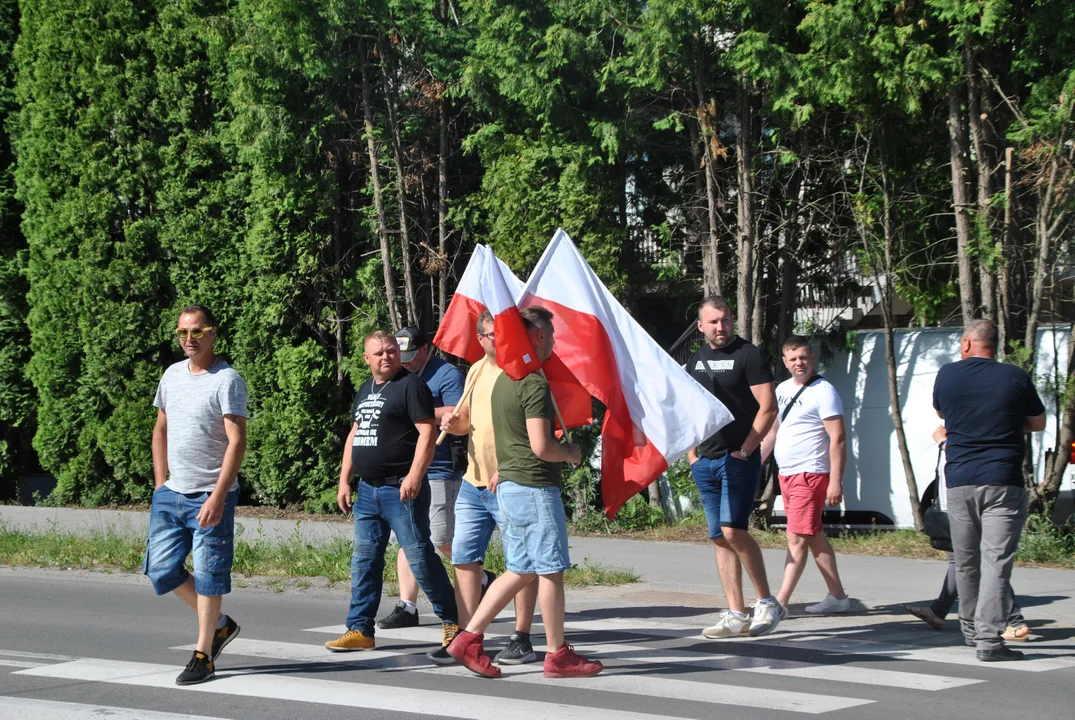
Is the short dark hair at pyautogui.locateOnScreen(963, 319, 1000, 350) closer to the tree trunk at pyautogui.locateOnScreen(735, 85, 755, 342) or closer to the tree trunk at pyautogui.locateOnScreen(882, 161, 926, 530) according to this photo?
the tree trunk at pyautogui.locateOnScreen(882, 161, 926, 530)

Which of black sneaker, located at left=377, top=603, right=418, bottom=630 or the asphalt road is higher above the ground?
black sneaker, located at left=377, top=603, right=418, bottom=630

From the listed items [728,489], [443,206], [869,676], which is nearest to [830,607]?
[728,489]

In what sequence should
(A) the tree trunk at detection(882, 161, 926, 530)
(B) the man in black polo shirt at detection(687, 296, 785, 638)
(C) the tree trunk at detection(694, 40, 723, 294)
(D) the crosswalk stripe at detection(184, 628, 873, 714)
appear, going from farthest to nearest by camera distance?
(C) the tree trunk at detection(694, 40, 723, 294)
(A) the tree trunk at detection(882, 161, 926, 530)
(B) the man in black polo shirt at detection(687, 296, 785, 638)
(D) the crosswalk stripe at detection(184, 628, 873, 714)

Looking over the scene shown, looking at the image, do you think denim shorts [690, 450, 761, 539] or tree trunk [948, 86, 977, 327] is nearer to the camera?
denim shorts [690, 450, 761, 539]

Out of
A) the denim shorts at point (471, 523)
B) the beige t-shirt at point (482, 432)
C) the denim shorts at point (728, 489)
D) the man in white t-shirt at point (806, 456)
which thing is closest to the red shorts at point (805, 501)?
the man in white t-shirt at point (806, 456)

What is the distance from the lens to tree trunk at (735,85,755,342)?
12172 mm

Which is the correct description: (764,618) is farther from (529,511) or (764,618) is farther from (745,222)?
(745,222)

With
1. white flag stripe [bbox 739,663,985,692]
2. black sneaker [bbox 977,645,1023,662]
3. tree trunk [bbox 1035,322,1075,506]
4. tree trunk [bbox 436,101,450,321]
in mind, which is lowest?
white flag stripe [bbox 739,663,985,692]

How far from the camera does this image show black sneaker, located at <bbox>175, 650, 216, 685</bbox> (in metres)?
6.26

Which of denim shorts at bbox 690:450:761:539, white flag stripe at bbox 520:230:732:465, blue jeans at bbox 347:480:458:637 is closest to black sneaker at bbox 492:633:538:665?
blue jeans at bbox 347:480:458:637

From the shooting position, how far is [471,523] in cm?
677

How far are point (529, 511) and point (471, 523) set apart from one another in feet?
2.02

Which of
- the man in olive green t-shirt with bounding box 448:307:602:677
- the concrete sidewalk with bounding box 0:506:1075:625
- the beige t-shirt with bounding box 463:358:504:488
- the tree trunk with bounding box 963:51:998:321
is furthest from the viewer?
the tree trunk with bounding box 963:51:998:321

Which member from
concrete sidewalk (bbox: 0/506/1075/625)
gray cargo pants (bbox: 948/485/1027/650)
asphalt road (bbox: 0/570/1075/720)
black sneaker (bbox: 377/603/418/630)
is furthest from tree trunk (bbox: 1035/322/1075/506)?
black sneaker (bbox: 377/603/418/630)
